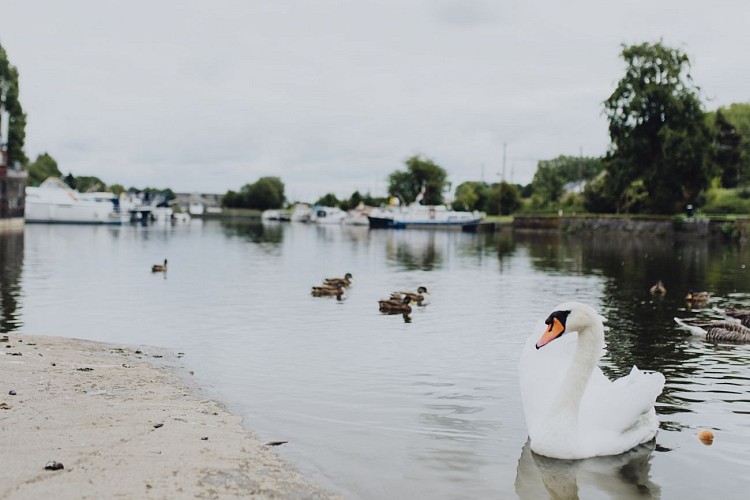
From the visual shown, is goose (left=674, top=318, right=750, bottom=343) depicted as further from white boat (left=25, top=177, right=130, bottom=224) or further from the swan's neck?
white boat (left=25, top=177, right=130, bottom=224)

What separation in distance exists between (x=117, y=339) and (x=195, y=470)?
33.8 ft

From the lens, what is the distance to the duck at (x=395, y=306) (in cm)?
2292

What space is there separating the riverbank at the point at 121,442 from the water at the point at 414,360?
26.5 inches

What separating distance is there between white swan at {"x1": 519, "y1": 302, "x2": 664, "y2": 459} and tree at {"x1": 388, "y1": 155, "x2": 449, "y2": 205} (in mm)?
159689

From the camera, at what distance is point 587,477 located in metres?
8.75

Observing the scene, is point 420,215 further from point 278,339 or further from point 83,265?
point 278,339

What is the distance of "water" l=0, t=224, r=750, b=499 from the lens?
889 centimetres

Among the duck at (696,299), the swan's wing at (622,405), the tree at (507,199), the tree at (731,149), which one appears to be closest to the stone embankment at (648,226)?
the tree at (731,149)

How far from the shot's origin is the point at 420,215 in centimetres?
13088

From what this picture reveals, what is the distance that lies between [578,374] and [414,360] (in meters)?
6.56

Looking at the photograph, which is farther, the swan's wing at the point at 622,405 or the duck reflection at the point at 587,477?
the swan's wing at the point at 622,405

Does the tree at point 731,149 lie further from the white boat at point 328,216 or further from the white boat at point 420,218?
the white boat at point 328,216

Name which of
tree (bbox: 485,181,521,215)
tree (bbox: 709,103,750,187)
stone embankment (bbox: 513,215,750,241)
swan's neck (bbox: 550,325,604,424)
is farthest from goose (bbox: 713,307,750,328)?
tree (bbox: 485,181,521,215)

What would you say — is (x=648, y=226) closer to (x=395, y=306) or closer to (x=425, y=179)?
(x=395, y=306)
